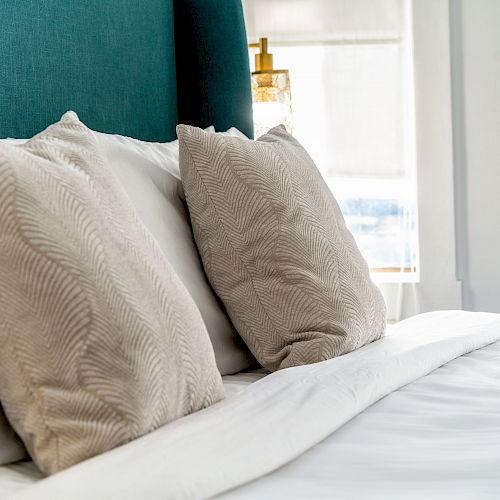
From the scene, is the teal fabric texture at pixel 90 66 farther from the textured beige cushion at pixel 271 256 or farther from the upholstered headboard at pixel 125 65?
the textured beige cushion at pixel 271 256

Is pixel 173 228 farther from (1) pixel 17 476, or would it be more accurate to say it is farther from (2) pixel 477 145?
(2) pixel 477 145

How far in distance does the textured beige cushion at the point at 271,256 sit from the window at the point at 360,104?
1.61 m

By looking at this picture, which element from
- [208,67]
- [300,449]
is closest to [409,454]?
[300,449]

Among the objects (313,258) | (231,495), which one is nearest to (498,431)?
(231,495)

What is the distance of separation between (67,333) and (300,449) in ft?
0.95

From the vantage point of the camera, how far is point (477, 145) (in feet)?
10.3

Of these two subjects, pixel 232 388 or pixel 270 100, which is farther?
pixel 270 100

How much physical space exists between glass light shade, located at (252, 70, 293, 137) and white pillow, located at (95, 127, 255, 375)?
1.08 meters

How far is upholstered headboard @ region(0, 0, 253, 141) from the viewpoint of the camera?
1682mm

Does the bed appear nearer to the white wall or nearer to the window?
the window

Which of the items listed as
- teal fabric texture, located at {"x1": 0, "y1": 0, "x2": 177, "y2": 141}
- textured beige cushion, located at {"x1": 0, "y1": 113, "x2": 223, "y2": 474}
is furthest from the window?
textured beige cushion, located at {"x1": 0, "y1": 113, "x2": 223, "y2": 474}

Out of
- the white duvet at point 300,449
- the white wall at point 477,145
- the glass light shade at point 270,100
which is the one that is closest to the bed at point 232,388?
the white duvet at point 300,449

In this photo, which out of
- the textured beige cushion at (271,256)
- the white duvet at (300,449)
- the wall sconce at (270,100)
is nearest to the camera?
the white duvet at (300,449)

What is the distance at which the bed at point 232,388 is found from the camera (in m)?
0.88
